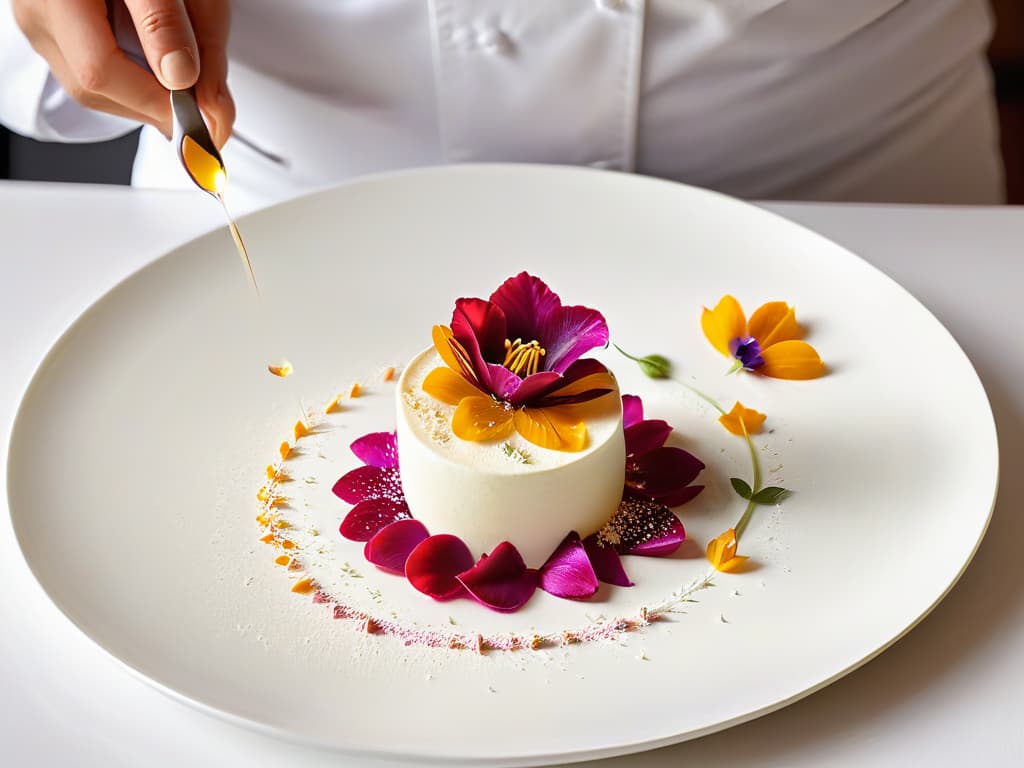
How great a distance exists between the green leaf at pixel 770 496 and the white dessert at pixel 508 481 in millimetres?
98

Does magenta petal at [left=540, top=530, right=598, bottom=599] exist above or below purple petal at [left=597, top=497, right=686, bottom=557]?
below

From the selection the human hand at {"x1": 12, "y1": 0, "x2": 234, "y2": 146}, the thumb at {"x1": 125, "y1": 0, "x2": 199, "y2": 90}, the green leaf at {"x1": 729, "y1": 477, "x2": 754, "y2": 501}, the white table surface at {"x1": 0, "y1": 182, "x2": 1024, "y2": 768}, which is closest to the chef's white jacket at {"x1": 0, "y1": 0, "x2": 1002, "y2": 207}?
the human hand at {"x1": 12, "y1": 0, "x2": 234, "y2": 146}

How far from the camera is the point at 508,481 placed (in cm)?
75

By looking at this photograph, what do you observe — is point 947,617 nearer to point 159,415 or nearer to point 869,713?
point 869,713

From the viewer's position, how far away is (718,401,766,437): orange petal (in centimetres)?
88

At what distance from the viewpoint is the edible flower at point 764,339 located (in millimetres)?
933

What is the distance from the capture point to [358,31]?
1.17 meters

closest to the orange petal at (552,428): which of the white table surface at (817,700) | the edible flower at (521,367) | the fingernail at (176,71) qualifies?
the edible flower at (521,367)

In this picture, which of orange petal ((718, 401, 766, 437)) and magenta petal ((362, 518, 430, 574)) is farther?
orange petal ((718, 401, 766, 437))

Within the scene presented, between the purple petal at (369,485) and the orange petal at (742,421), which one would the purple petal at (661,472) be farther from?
the purple petal at (369,485)

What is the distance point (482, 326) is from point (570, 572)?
0.58 ft

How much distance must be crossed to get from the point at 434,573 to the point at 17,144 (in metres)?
1.73

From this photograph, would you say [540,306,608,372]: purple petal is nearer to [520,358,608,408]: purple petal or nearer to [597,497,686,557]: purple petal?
[520,358,608,408]: purple petal

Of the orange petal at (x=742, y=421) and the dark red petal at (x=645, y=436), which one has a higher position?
the orange petal at (x=742, y=421)
